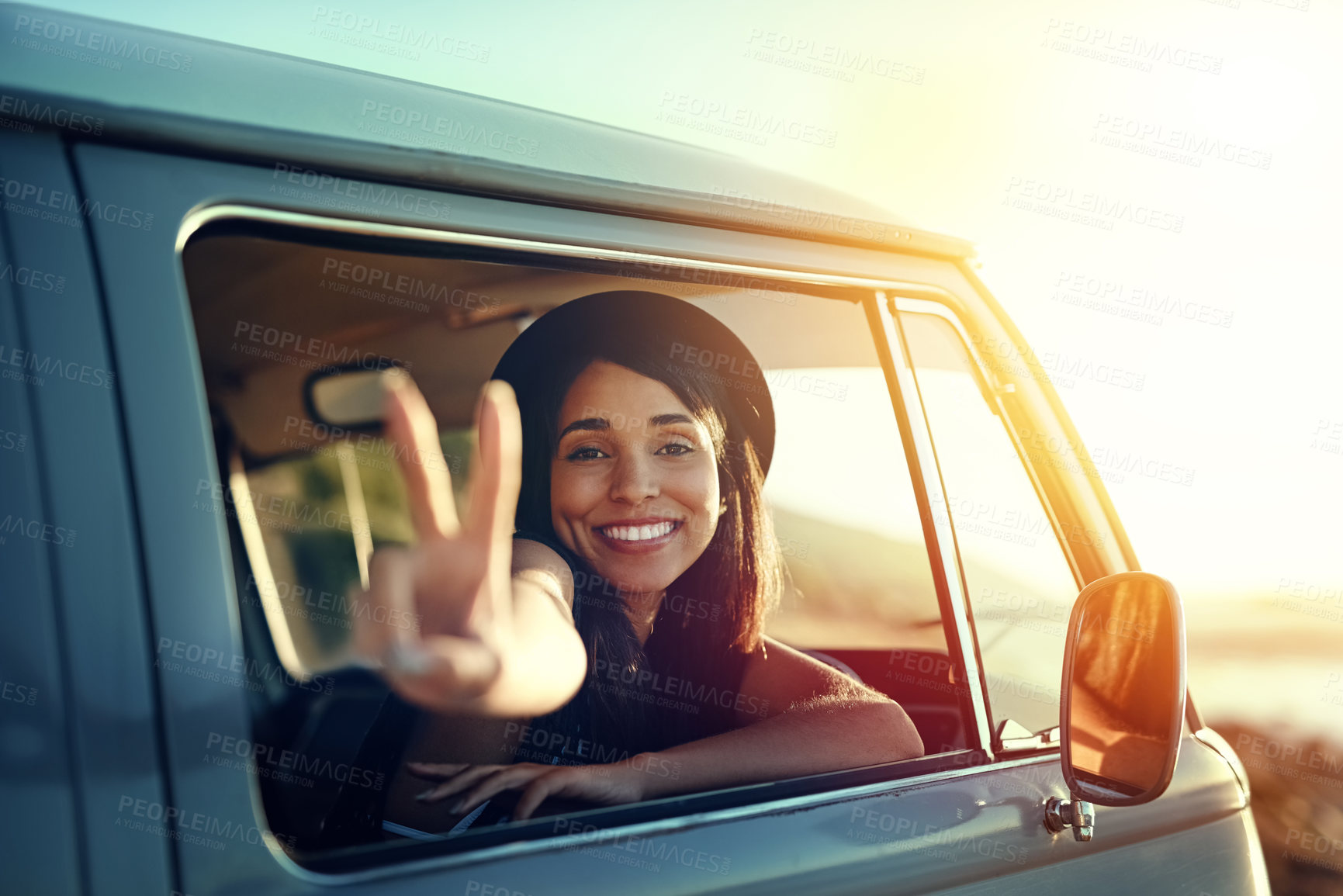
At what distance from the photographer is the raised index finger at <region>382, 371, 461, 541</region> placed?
912 mm

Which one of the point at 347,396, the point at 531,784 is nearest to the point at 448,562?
the point at 531,784

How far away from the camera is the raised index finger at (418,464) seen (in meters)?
0.91

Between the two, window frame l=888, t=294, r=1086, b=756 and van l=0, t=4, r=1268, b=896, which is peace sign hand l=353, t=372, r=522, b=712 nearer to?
van l=0, t=4, r=1268, b=896

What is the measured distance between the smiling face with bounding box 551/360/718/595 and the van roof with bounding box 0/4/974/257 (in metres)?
0.45

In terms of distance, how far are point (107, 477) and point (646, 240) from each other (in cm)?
80

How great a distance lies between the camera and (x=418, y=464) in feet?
3.01

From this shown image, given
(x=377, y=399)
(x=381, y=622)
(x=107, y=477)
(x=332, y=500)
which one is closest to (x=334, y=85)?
(x=107, y=477)

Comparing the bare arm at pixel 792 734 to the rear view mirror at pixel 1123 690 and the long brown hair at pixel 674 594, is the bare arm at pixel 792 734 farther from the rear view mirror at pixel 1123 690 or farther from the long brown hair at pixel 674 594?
the rear view mirror at pixel 1123 690

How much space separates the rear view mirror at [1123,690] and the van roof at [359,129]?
0.74 m

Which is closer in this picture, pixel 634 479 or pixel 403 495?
pixel 403 495

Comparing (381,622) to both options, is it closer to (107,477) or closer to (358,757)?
(107,477)

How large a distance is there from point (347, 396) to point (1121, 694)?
2396 mm

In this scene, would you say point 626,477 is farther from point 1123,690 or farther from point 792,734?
point 1123,690

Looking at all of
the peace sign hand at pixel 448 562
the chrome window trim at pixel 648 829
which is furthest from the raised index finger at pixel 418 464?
the chrome window trim at pixel 648 829
